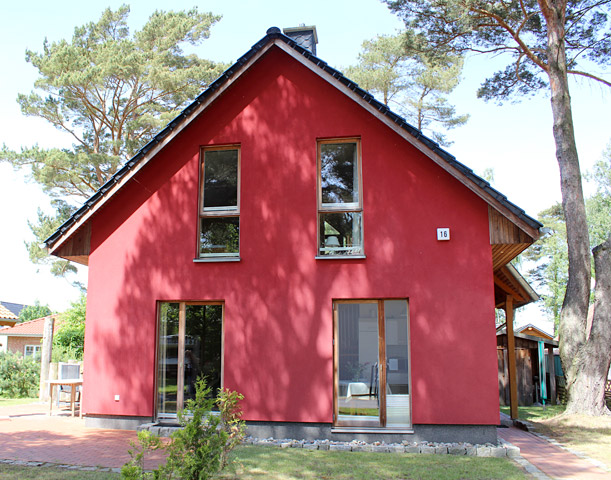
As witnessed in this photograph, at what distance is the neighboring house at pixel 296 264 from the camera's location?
8.87 metres

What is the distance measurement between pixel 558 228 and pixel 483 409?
29.6 m

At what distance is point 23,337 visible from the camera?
3441 centimetres

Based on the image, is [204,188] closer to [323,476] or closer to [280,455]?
[280,455]

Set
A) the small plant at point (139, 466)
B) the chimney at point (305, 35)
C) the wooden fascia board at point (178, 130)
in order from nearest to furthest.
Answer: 1. the small plant at point (139, 466)
2. the wooden fascia board at point (178, 130)
3. the chimney at point (305, 35)

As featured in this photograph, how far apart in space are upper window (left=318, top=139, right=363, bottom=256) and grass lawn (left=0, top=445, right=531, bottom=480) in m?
3.34

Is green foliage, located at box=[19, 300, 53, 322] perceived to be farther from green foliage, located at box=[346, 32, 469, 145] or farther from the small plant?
the small plant

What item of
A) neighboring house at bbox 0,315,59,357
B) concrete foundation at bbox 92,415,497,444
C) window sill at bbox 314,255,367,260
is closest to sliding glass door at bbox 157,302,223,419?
concrete foundation at bbox 92,415,497,444

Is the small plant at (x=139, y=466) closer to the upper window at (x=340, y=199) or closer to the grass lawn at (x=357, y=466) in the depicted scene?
the grass lawn at (x=357, y=466)

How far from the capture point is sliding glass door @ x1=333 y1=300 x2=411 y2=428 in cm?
896

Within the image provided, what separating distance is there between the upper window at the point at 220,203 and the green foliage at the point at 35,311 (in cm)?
5212

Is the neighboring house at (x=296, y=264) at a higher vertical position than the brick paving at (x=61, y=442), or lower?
higher

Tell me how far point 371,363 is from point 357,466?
217 centimetres

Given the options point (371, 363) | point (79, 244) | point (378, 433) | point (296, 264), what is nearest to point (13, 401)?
point (79, 244)

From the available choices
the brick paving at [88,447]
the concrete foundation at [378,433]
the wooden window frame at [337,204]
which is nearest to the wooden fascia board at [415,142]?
the wooden window frame at [337,204]
